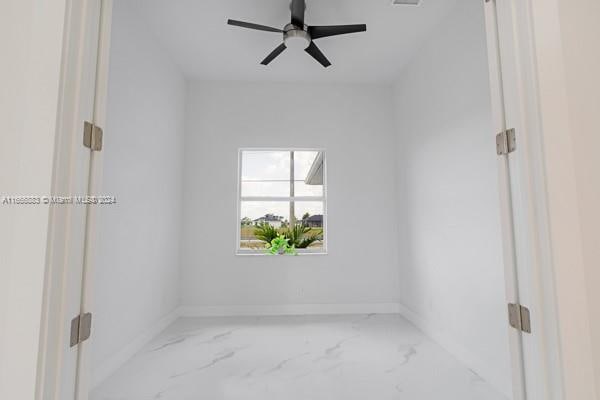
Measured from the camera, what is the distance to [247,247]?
14.0 ft

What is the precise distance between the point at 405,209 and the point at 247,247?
209cm

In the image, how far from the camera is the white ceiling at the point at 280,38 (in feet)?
9.29

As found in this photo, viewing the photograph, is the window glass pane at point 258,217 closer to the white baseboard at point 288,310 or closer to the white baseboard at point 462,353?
the white baseboard at point 288,310

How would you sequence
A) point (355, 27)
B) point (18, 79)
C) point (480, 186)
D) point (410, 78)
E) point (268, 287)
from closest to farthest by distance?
point (18, 79)
point (480, 186)
point (355, 27)
point (410, 78)
point (268, 287)

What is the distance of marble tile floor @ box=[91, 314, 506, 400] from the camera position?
2082 mm

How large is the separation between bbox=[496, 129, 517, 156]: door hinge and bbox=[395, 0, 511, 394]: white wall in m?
1.31

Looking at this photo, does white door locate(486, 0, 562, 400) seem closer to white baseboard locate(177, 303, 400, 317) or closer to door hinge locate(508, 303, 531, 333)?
door hinge locate(508, 303, 531, 333)

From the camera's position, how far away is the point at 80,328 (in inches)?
35.8

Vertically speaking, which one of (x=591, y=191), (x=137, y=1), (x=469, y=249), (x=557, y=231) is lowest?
(x=469, y=249)

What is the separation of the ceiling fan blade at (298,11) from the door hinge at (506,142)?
2.02 m

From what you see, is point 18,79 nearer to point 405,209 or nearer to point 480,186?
point 480,186

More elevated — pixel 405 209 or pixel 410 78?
pixel 410 78

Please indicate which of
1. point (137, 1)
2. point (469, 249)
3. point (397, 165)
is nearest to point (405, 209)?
point (397, 165)

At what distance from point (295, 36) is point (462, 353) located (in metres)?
2.95
